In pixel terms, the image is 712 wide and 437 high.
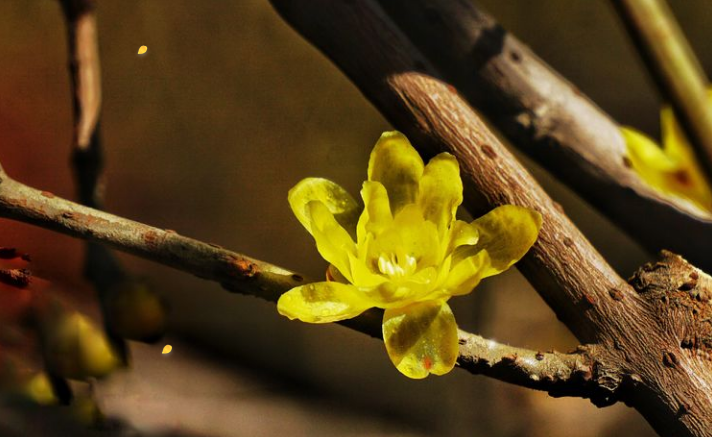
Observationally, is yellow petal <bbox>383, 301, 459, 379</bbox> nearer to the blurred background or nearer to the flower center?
the flower center

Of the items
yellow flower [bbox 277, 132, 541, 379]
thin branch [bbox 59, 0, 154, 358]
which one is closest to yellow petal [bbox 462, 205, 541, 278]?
yellow flower [bbox 277, 132, 541, 379]

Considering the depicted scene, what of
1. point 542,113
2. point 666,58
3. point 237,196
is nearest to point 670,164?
Result: point 542,113

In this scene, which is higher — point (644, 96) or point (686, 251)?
point (644, 96)

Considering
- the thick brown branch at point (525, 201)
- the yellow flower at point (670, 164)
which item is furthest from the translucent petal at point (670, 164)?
the thick brown branch at point (525, 201)

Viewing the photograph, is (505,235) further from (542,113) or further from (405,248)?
(542,113)

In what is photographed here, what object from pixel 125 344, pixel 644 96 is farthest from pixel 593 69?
pixel 125 344

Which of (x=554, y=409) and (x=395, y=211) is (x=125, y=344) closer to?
(x=395, y=211)
